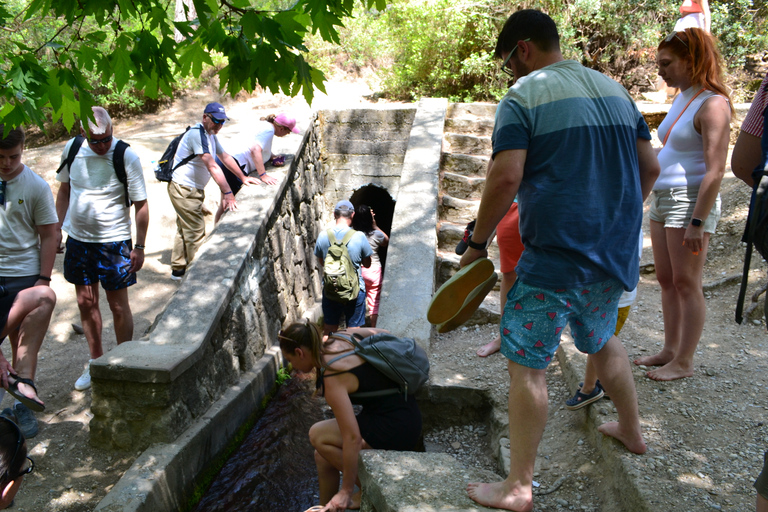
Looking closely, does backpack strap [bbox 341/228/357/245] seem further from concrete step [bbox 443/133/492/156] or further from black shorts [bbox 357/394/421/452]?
black shorts [bbox 357/394/421/452]

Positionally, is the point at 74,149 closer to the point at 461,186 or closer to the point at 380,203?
the point at 461,186

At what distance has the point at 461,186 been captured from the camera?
6.23 metres

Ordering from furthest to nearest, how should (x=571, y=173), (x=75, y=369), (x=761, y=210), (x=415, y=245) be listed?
1. (x=415, y=245)
2. (x=75, y=369)
3. (x=571, y=173)
4. (x=761, y=210)

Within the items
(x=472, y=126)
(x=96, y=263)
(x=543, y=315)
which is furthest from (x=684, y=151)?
(x=472, y=126)

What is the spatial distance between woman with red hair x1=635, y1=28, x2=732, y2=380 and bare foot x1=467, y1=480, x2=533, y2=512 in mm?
1343

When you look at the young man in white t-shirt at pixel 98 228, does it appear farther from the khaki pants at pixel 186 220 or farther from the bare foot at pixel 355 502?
the bare foot at pixel 355 502

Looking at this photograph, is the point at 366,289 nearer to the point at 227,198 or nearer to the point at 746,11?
the point at 227,198

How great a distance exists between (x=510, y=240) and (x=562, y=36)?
6541 mm

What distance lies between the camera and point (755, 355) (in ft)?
11.1

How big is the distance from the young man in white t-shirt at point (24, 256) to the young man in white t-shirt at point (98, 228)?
1.37 ft

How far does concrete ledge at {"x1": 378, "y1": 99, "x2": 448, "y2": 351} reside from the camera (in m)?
3.96

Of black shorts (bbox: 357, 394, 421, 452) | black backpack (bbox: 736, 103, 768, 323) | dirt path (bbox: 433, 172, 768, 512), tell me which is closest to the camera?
black backpack (bbox: 736, 103, 768, 323)

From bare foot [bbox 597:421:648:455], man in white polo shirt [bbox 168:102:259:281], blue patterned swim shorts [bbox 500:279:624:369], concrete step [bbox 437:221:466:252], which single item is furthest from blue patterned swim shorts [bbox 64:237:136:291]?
bare foot [bbox 597:421:648:455]

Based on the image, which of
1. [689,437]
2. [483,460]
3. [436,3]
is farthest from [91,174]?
[436,3]
